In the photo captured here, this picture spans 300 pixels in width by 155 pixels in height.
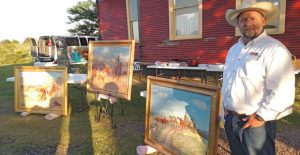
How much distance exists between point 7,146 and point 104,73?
2.08m

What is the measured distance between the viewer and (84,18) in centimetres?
3092

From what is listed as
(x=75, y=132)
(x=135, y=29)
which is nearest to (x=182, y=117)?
(x=75, y=132)

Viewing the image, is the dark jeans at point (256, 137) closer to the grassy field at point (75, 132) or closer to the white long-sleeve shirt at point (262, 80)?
the white long-sleeve shirt at point (262, 80)

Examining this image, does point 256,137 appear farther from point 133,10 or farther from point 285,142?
point 133,10

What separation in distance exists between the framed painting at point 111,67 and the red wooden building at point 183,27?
4.86 metres

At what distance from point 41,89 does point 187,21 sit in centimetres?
560

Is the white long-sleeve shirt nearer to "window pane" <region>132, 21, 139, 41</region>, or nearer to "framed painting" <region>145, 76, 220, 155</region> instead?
"framed painting" <region>145, 76, 220, 155</region>

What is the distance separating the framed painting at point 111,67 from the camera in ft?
14.8

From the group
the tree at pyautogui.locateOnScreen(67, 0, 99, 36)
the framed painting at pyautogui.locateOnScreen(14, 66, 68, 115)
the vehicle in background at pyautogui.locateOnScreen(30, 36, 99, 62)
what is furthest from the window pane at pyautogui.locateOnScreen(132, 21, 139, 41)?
the tree at pyautogui.locateOnScreen(67, 0, 99, 36)

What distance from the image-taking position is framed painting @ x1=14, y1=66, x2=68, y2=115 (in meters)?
5.85

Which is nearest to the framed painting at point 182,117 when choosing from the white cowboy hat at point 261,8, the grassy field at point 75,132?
the white cowboy hat at point 261,8

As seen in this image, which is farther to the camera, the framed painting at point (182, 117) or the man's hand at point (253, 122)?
the framed painting at point (182, 117)

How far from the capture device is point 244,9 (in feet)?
7.28

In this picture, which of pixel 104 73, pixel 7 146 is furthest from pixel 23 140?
pixel 104 73
